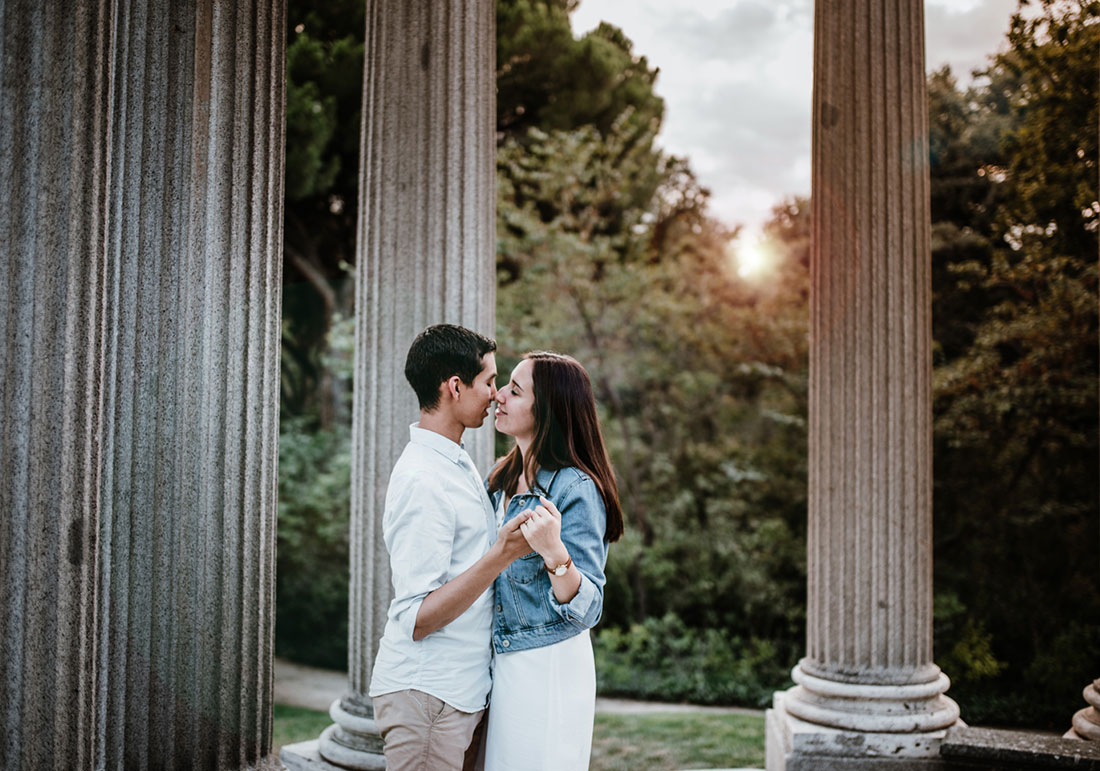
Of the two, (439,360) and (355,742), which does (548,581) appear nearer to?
(439,360)

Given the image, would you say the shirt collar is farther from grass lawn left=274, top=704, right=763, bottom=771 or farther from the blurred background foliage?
the blurred background foliage

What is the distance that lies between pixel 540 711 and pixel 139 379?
3474mm

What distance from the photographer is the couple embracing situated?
568 cm

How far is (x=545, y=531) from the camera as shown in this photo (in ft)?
18.0

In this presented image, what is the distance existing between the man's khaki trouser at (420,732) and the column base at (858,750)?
18.8 feet

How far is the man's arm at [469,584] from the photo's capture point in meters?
5.51

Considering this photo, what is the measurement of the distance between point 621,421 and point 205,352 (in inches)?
929

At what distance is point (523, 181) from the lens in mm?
29625

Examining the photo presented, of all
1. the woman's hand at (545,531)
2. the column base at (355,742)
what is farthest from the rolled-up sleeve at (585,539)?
the column base at (355,742)

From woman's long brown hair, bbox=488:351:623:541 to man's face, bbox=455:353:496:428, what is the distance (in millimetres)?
345

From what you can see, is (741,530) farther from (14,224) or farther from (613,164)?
(14,224)

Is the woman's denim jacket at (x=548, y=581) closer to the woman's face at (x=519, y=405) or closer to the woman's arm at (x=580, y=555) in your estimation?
the woman's arm at (x=580, y=555)

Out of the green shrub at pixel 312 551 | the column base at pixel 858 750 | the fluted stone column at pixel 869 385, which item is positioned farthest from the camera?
the green shrub at pixel 312 551

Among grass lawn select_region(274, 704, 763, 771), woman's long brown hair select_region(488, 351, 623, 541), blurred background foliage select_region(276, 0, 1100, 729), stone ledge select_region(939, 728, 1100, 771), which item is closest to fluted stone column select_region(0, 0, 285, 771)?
woman's long brown hair select_region(488, 351, 623, 541)
